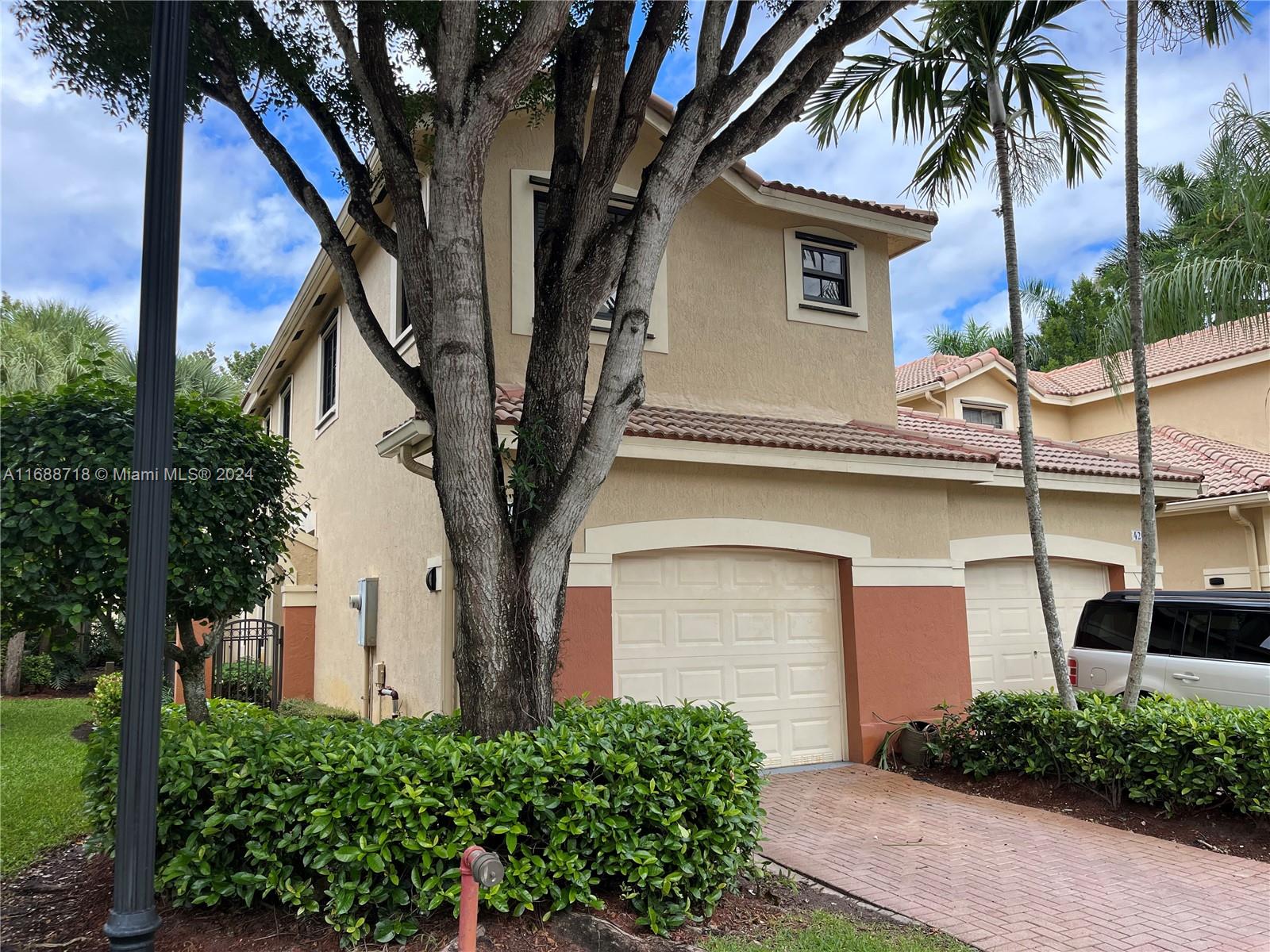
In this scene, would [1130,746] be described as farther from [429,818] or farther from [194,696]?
[194,696]

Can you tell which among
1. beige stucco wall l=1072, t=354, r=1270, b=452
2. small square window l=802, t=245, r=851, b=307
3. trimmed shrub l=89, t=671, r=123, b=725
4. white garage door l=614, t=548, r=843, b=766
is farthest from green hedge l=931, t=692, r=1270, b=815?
beige stucco wall l=1072, t=354, r=1270, b=452

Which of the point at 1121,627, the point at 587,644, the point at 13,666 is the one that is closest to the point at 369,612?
the point at 587,644

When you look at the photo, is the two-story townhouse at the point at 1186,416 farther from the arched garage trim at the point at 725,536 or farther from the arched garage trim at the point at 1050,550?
the arched garage trim at the point at 725,536

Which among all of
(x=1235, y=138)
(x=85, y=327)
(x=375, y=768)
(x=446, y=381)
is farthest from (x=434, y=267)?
(x=85, y=327)

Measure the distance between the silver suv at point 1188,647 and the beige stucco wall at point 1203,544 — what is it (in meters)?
5.90

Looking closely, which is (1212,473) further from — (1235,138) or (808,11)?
(808,11)

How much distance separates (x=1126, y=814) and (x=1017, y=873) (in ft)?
7.33

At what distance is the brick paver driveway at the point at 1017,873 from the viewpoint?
5348mm

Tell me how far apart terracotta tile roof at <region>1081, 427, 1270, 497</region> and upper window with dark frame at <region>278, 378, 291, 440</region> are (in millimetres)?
16018

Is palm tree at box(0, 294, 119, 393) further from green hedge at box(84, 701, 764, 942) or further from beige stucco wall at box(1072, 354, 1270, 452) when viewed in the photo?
beige stucco wall at box(1072, 354, 1270, 452)

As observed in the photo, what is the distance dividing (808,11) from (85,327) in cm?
1840

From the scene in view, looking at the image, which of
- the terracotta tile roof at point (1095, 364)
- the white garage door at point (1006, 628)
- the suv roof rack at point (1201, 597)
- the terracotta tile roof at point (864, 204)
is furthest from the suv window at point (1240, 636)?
the terracotta tile roof at point (1095, 364)

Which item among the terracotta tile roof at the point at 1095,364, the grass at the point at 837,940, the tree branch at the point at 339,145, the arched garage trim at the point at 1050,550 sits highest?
the terracotta tile roof at the point at 1095,364

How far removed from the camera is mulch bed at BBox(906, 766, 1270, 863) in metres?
7.17
